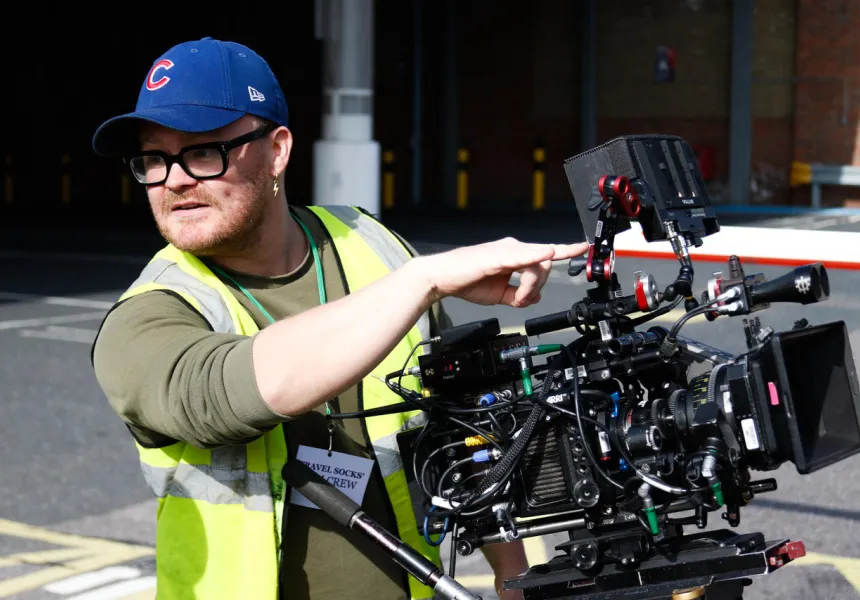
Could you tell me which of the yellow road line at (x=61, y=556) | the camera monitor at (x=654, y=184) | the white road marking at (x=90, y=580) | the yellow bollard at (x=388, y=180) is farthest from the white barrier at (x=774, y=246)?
the yellow bollard at (x=388, y=180)

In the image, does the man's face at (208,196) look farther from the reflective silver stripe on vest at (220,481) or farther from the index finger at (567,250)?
the index finger at (567,250)

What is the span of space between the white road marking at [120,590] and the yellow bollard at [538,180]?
733 inches

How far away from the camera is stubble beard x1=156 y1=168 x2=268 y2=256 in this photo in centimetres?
255

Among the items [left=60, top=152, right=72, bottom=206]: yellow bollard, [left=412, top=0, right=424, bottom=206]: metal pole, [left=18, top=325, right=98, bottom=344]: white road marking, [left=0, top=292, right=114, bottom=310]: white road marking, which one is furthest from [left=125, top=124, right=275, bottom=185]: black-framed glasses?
[left=60, top=152, right=72, bottom=206]: yellow bollard

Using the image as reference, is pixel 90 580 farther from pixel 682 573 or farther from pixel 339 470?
pixel 682 573

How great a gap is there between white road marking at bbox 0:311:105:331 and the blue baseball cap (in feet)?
26.3

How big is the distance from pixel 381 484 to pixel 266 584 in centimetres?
36

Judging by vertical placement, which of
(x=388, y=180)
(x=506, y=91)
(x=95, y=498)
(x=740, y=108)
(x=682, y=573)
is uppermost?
(x=682, y=573)

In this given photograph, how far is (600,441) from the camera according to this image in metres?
2.42

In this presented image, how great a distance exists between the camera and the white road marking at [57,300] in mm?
11477

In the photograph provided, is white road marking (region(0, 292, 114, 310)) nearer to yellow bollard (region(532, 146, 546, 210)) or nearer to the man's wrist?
the man's wrist

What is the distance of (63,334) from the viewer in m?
9.98

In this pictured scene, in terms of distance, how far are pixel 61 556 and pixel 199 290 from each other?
Result: 311 centimetres

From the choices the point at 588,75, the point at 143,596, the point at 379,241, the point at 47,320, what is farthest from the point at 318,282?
the point at 588,75
